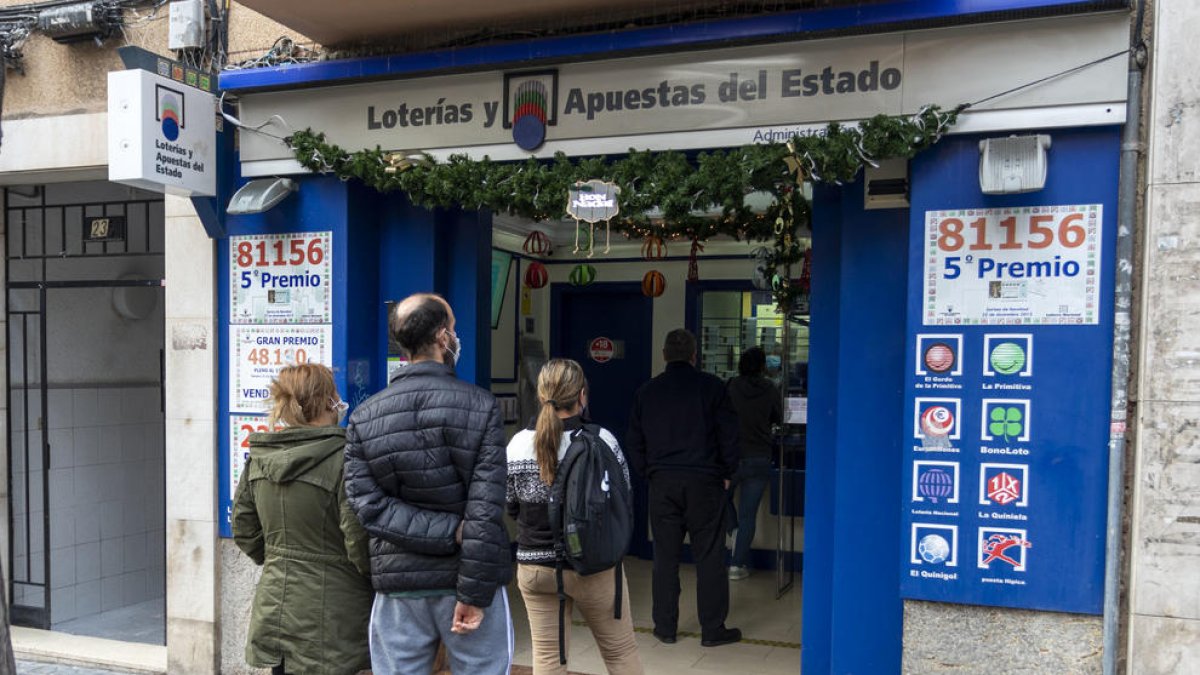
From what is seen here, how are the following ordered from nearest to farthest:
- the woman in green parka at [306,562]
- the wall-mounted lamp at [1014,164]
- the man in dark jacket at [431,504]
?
the man in dark jacket at [431,504] < the woman in green parka at [306,562] < the wall-mounted lamp at [1014,164]

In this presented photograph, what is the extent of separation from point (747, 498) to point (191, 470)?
3802 mm

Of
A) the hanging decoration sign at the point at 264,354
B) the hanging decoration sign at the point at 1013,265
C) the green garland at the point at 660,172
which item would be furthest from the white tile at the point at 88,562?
the hanging decoration sign at the point at 1013,265

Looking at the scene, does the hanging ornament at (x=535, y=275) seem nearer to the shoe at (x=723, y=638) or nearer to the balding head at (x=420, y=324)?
the shoe at (x=723, y=638)

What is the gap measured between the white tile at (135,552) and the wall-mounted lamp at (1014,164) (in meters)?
6.20

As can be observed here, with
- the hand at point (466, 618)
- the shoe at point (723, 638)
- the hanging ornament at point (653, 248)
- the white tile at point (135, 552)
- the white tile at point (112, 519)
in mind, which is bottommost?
A: the shoe at point (723, 638)

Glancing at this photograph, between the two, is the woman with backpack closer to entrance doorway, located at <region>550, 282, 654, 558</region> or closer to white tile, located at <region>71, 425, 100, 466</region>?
entrance doorway, located at <region>550, 282, 654, 558</region>

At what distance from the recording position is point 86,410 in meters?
A: 6.55

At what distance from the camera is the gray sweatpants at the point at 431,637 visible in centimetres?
297

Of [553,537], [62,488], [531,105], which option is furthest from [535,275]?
[553,537]

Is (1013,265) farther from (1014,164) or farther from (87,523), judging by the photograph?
(87,523)

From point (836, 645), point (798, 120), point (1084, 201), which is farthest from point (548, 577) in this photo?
point (1084, 201)

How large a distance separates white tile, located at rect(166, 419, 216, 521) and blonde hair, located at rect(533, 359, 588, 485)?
252 cm

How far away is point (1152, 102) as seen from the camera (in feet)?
12.1

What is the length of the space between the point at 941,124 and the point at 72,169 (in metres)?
4.85
